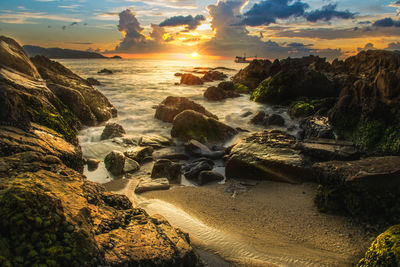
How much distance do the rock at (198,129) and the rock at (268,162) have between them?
6.54ft

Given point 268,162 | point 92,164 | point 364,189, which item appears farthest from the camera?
point 92,164

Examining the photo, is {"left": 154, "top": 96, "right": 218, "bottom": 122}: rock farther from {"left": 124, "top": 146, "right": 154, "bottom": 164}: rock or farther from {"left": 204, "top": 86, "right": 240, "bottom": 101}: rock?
{"left": 204, "top": 86, "right": 240, "bottom": 101}: rock

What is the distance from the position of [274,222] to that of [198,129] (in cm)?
465

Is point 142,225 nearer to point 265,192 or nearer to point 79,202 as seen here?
point 79,202

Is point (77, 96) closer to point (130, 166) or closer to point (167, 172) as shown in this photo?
point (130, 166)

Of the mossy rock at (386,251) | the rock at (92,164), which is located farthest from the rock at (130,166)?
the mossy rock at (386,251)

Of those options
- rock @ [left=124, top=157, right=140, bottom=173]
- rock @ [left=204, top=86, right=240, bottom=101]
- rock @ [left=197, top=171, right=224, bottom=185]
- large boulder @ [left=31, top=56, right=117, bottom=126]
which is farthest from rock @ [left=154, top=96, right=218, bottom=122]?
rock @ [left=204, top=86, right=240, bottom=101]

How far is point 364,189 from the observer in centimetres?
353

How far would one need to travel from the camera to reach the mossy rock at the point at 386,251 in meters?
2.30

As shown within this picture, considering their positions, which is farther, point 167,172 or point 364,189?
point 167,172

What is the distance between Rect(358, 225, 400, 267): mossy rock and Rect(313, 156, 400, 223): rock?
94 centimetres

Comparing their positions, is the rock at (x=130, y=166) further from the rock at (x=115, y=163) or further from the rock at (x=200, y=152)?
the rock at (x=200, y=152)

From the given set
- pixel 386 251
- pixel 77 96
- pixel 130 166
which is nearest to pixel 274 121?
pixel 130 166

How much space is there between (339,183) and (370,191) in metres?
0.40
